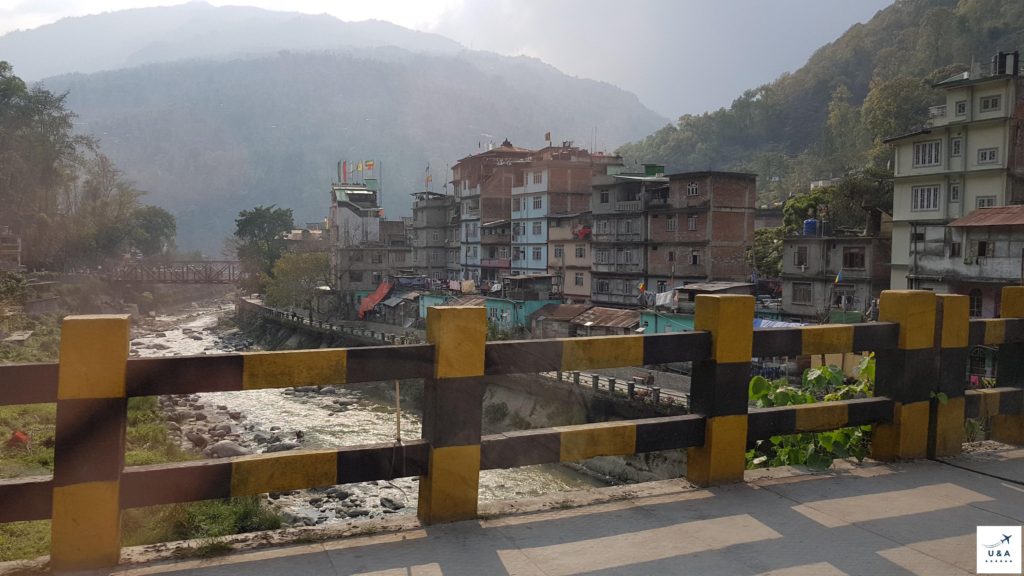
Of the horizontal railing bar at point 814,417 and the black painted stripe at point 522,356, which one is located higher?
the black painted stripe at point 522,356

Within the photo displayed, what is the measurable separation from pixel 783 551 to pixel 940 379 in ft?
9.56

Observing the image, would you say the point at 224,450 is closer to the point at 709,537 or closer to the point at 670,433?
the point at 670,433

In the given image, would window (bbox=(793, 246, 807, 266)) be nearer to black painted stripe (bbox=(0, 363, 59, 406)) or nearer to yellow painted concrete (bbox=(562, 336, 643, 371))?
yellow painted concrete (bbox=(562, 336, 643, 371))

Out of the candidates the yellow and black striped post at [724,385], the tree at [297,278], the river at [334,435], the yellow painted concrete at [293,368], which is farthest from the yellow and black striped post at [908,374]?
the tree at [297,278]

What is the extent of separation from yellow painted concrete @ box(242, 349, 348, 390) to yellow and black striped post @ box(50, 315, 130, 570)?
638 mm

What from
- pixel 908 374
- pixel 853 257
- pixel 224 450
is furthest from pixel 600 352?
pixel 853 257

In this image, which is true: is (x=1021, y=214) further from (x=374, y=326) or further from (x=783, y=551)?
A: (x=374, y=326)

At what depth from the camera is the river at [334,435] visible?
69.6 ft

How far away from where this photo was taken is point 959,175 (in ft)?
113

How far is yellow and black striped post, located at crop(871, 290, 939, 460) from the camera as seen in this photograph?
19.8 ft

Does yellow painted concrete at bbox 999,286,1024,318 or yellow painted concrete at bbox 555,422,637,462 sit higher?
yellow painted concrete at bbox 999,286,1024,318

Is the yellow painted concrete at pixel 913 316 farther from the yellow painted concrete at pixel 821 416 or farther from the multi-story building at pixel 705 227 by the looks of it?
the multi-story building at pixel 705 227

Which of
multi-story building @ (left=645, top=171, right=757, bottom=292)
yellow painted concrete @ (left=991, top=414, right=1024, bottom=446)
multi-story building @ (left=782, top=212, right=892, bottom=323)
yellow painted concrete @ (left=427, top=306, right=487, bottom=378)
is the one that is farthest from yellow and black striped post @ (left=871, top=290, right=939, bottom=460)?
multi-story building @ (left=645, top=171, right=757, bottom=292)

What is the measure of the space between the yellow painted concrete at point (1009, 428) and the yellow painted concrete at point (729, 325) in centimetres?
341
